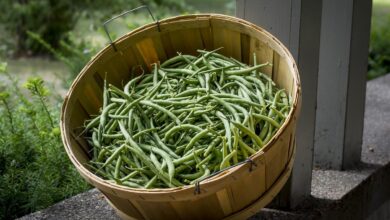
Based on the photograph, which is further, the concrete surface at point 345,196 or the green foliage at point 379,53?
the green foliage at point 379,53

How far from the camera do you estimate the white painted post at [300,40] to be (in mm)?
2393

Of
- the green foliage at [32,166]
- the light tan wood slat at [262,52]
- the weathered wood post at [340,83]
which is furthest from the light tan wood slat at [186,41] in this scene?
the green foliage at [32,166]

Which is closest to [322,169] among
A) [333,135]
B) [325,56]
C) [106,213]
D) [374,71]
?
[333,135]

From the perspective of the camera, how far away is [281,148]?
6.36 ft

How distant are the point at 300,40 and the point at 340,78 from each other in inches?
22.4

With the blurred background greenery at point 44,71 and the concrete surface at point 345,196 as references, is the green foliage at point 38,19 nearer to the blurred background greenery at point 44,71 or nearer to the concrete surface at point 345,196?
the blurred background greenery at point 44,71

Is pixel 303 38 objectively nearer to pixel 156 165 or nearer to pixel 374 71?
pixel 156 165

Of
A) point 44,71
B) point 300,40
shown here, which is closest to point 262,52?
point 300,40

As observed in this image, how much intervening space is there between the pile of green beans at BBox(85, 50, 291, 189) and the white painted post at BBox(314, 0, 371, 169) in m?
0.74

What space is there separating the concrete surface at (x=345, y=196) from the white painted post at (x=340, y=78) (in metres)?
0.10

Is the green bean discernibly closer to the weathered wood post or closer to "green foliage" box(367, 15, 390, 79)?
the weathered wood post

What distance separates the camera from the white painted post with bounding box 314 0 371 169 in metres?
2.87

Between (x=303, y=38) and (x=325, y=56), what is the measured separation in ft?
1.77

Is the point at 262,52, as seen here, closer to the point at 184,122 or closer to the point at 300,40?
the point at 300,40
